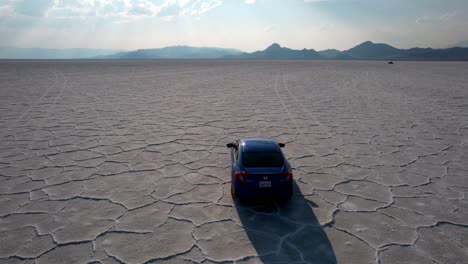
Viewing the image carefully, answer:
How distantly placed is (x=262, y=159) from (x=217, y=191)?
136 cm

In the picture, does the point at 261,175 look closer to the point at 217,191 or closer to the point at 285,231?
the point at 285,231

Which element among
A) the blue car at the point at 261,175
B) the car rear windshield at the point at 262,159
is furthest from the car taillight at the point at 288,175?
the car rear windshield at the point at 262,159

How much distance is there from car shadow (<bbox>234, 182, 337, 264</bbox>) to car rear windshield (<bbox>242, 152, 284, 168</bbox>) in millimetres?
875

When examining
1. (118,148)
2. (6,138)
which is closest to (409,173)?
(118,148)

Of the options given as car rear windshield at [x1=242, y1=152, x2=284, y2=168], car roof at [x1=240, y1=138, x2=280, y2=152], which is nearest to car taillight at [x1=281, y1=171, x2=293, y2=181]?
car rear windshield at [x1=242, y1=152, x2=284, y2=168]

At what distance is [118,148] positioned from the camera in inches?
352

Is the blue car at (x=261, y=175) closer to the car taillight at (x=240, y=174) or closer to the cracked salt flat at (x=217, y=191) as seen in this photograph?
the car taillight at (x=240, y=174)

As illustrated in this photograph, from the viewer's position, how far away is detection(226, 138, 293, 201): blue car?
540cm

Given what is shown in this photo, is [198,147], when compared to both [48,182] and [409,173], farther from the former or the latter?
[409,173]

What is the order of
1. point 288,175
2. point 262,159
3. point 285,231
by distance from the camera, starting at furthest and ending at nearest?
point 262,159 → point 288,175 → point 285,231

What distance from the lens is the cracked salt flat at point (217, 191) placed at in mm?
4602

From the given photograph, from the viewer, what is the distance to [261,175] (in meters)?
5.39

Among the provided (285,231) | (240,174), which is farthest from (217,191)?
(285,231)

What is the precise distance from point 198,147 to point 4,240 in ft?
17.1
